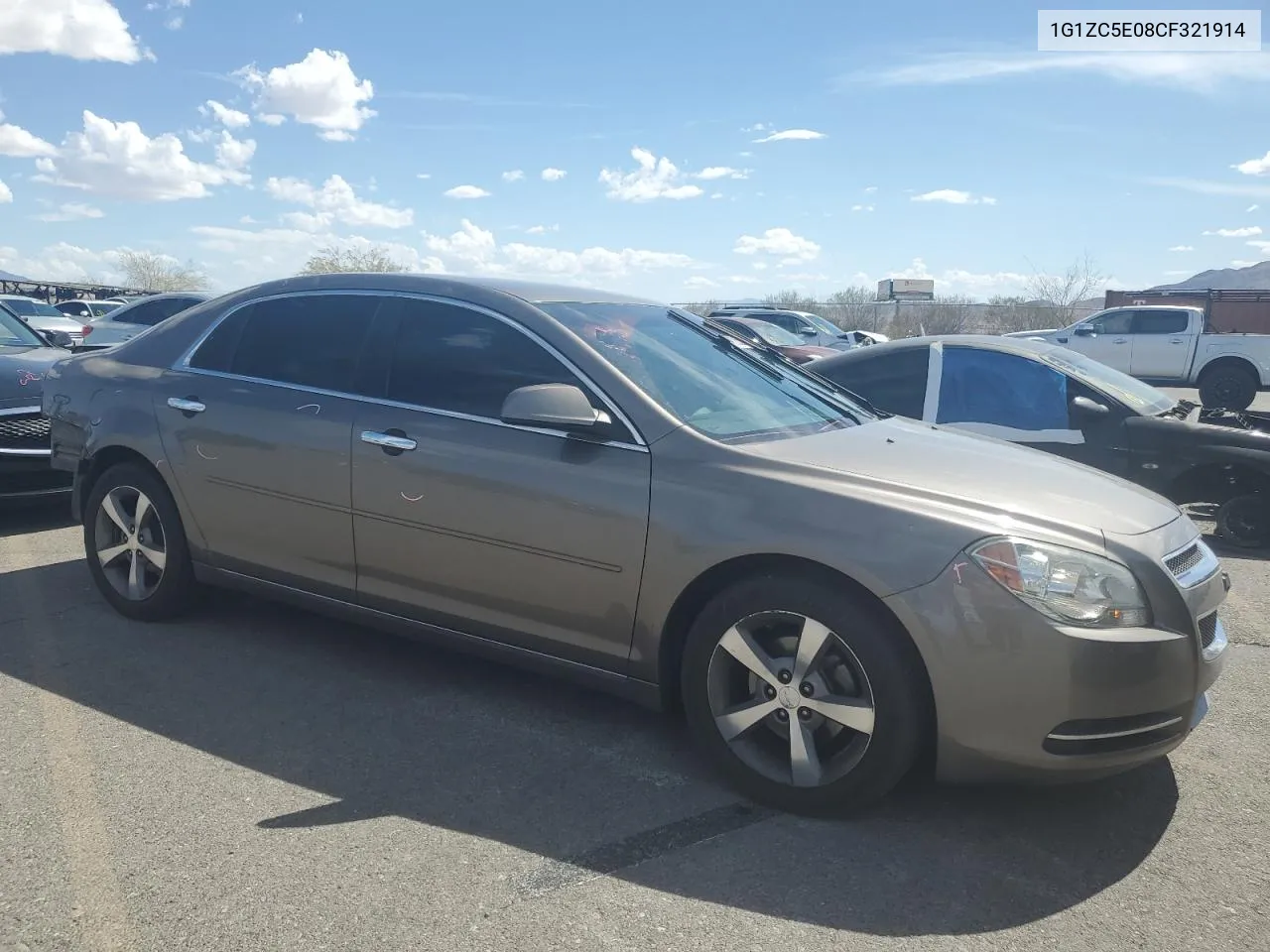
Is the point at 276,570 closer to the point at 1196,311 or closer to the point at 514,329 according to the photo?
the point at 514,329

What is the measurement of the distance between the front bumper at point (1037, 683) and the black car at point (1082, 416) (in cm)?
370

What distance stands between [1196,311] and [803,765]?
18.7m

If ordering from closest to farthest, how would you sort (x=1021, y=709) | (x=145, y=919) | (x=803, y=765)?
(x=145, y=919) → (x=1021, y=709) → (x=803, y=765)

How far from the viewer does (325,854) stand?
283 centimetres

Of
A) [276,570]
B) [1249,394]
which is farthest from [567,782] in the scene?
[1249,394]

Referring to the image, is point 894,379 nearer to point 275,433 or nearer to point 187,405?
point 275,433

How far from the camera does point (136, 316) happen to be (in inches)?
664

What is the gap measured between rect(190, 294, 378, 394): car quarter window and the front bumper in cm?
253

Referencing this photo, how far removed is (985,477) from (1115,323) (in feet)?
59.3

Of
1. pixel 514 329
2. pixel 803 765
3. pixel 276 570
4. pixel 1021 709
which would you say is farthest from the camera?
pixel 276 570

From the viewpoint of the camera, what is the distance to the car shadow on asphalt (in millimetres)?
2748

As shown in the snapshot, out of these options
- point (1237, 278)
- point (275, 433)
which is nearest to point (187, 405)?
point (275, 433)

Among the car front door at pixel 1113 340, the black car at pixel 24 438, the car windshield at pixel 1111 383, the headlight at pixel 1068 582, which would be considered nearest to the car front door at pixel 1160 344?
the car front door at pixel 1113 340

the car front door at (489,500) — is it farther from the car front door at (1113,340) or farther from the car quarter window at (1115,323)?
the car quarter window at (1115,323)
